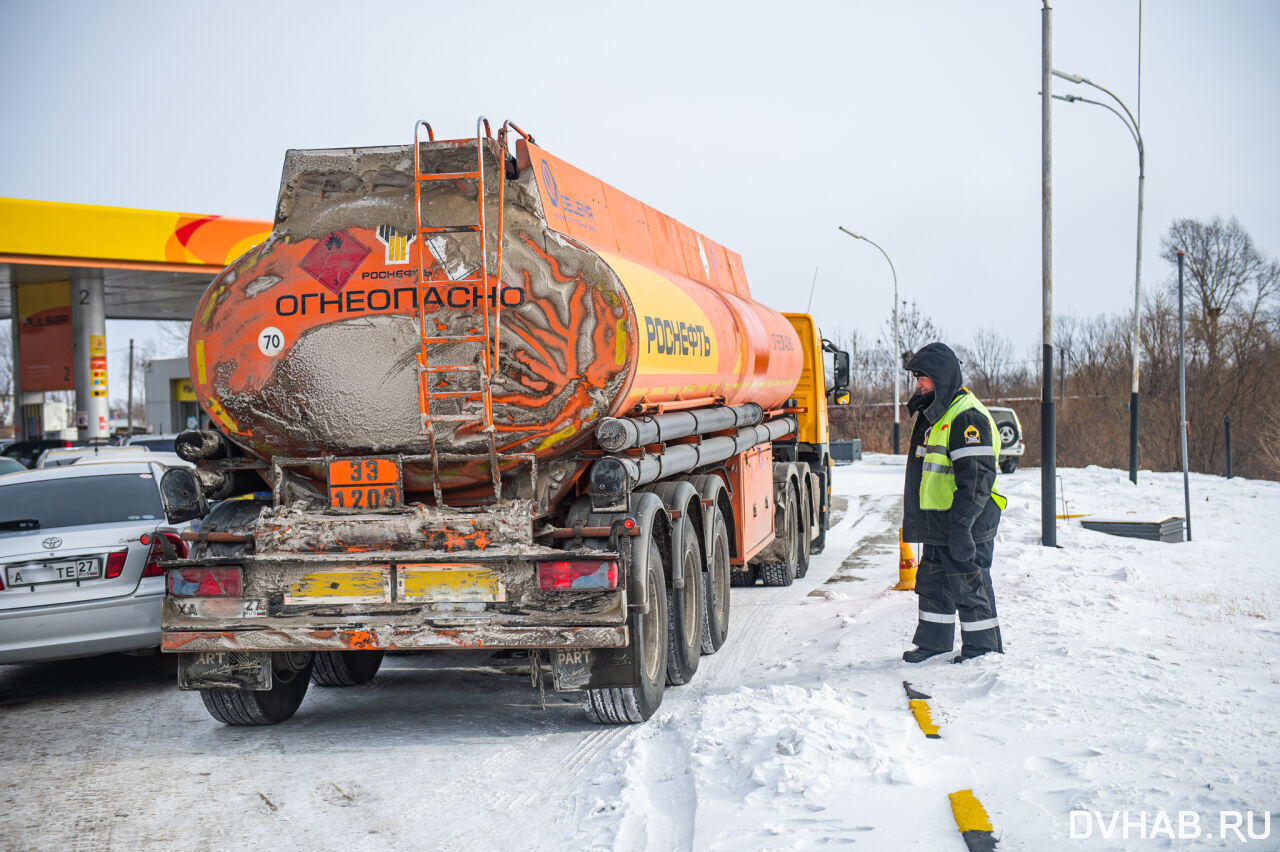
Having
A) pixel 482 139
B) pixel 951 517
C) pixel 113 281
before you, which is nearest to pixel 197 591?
pixel 482 139

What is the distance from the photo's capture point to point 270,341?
6559mm

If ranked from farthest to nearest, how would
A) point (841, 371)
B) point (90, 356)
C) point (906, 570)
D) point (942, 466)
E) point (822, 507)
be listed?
point (90, 356) → point (841, 371) → point (822, 507) → point (906, 570) → point (942, 466)

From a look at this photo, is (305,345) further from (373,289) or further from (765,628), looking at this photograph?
(765,628)

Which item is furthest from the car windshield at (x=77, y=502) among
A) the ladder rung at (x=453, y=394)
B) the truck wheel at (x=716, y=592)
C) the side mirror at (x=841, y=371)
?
the side mirror at (x=841, y=371)

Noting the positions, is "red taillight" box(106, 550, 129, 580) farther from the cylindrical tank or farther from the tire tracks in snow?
the tire tracks in snow

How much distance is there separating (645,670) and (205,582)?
2522 mm

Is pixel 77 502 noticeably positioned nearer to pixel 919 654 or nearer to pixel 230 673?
pixel 230 673

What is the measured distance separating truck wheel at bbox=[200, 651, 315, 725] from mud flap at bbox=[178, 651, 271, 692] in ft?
0.54

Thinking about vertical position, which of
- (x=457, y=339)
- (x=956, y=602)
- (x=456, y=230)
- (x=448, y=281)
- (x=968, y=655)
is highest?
(x=456, y=230)

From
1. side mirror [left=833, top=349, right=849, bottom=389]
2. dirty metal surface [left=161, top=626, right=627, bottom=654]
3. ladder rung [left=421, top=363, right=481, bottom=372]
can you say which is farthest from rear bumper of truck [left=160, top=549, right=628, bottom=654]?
side mirror [left=833, top=349, right=849, bottom=389]

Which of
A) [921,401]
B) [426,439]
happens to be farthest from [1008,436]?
[426,439]

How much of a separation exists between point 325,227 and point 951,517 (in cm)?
429

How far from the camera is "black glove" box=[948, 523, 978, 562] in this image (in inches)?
285

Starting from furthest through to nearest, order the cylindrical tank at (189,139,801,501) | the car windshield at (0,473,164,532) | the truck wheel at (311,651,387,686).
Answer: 1. the car windshield at (0,473,164,532)
2. the truck wheel at (311,651,387,686)
3. the cylindrical tank at (189,139,801,501)
